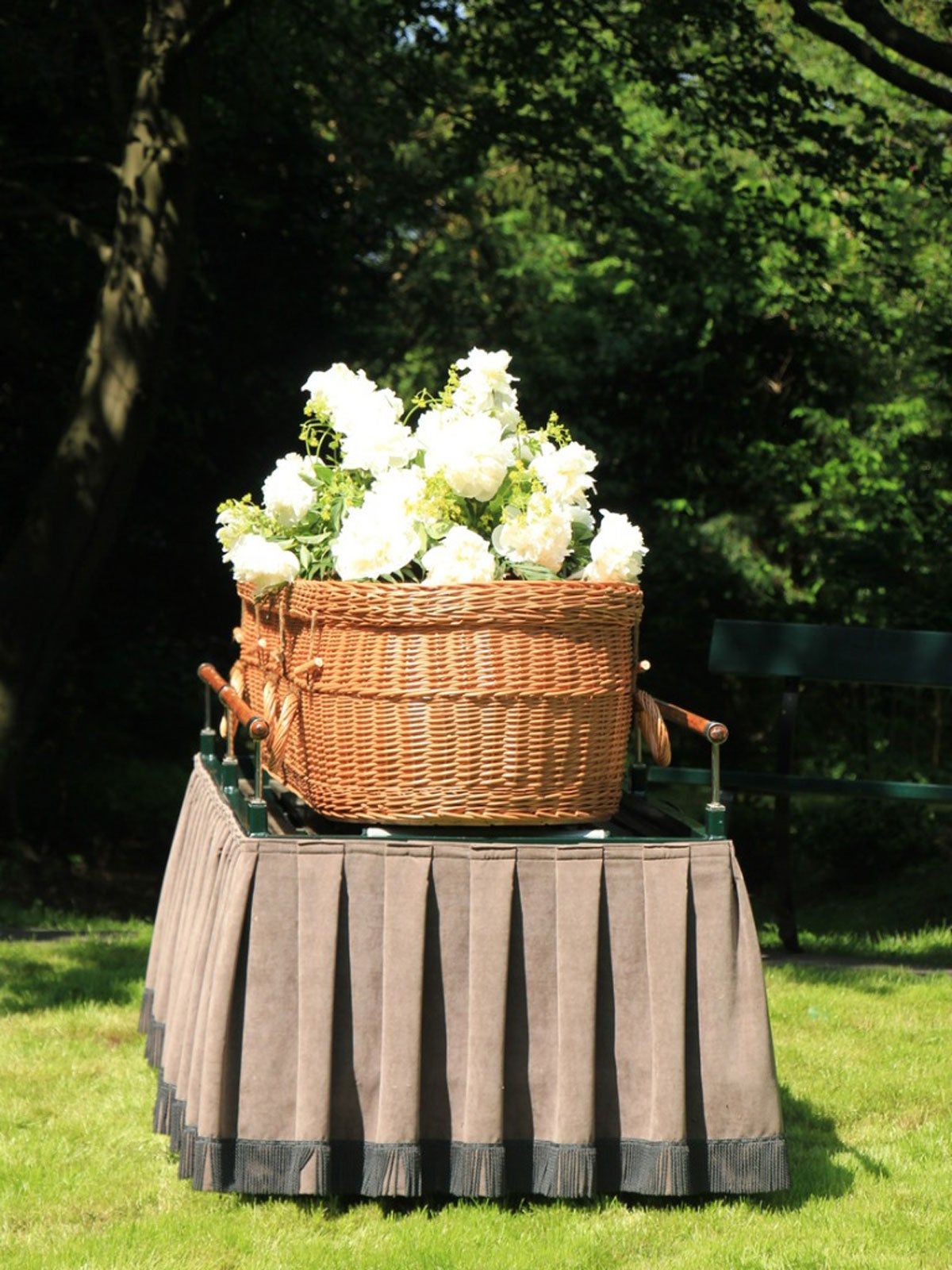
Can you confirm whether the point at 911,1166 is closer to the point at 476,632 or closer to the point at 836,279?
the point at 476,632

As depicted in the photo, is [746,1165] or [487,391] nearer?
[746,1165]

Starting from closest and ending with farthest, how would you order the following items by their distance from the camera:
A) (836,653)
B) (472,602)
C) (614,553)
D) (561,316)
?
(472,602), (614,553), (836,653), (561,316)

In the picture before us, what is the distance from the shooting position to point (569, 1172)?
3.53 meters

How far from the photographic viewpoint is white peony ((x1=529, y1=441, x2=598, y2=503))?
12.1ft

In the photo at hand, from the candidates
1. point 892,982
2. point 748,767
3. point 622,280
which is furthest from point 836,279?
point 892,982

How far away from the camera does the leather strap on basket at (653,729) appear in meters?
3.86

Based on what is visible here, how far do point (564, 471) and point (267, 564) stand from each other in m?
0.70

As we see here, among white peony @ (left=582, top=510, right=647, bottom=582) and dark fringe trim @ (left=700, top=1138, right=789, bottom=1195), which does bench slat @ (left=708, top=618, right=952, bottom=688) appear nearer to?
white peony @ (left=582, top=510, right=647, bottom=582)

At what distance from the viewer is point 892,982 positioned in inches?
234

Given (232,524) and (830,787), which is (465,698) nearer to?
(232,524)

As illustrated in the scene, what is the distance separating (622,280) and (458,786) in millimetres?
11947

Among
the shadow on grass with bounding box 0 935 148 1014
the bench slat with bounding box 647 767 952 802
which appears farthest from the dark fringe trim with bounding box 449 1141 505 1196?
the bench slat with bounding box 647 767 952 802

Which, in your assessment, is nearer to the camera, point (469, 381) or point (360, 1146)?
point (360, 1146)

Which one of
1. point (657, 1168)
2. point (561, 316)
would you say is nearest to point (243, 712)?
point (657, 1168)
